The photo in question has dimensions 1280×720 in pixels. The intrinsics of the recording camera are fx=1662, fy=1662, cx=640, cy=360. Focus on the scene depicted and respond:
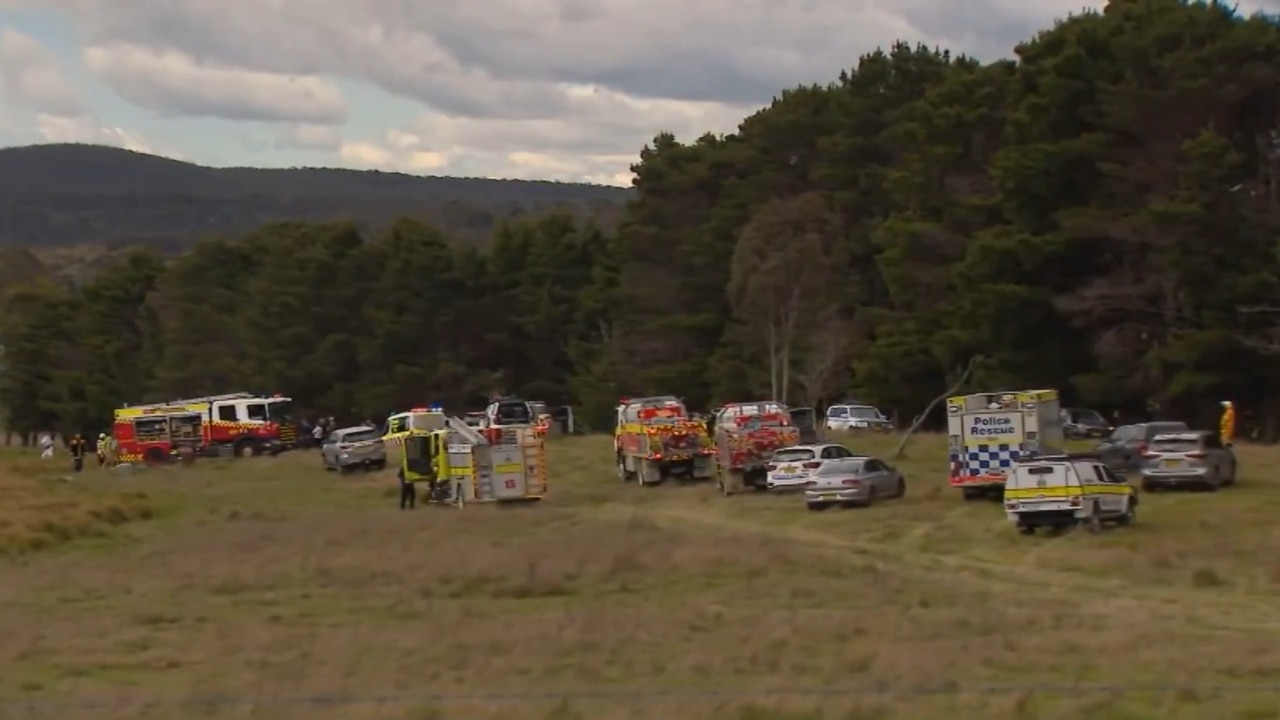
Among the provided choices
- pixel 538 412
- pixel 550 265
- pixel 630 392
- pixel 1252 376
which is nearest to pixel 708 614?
pixel 1252 376

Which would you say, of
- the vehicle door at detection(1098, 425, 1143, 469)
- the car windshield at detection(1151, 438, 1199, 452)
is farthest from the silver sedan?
the vehicle door at detection(1098, 425, 1143, 469)

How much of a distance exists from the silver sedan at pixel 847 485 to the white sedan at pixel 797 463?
→ 227 centimetres

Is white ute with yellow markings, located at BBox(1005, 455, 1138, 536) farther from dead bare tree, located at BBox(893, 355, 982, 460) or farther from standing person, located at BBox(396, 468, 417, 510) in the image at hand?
dead bare tree, located at BBox(893, 355, 982, 460)

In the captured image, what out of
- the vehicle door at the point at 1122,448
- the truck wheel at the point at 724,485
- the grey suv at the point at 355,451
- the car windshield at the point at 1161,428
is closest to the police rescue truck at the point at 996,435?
the vehicle door at the point at 1122,448

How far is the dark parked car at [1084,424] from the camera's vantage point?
5544cm

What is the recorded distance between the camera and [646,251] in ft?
282

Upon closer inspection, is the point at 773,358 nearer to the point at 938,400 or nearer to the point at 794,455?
the point at 938,400

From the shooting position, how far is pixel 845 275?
75.9m

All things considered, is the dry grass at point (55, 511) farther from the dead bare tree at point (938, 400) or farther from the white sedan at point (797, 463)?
the dead bare tree at point (938, 400)

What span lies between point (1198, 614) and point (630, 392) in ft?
209

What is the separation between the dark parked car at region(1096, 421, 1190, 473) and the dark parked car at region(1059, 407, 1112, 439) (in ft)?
31.4

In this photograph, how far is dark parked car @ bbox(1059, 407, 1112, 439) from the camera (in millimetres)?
55438

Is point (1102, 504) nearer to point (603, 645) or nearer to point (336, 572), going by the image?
point (336, 572)

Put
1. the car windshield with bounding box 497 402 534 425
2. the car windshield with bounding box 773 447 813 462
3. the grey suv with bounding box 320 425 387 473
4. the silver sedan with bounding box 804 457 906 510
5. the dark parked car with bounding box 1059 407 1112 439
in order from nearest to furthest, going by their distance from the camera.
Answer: the silver sedan with bounding box 804 457 906 510 < the car windshield with bounding box 773 447 813 462 < the dark parked car with bounding box 1059 407 1112 439 < the grey suv with bounding box 320 425 387 473 < the car windshield with bounding box 497 402 534 425
